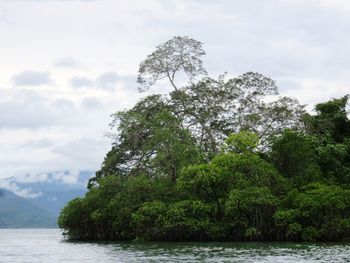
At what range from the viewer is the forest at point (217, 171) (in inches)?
1838

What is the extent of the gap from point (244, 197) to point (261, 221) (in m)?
2.77

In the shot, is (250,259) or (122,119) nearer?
(250,259)

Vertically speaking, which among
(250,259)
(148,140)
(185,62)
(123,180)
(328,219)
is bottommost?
(250,259)

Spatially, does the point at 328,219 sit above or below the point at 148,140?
below

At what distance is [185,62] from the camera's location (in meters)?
59.1

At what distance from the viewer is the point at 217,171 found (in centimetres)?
4809

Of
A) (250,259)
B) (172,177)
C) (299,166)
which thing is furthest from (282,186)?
(250,259)

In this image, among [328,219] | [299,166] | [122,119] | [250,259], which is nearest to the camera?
[250,259]

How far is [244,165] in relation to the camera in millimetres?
49250

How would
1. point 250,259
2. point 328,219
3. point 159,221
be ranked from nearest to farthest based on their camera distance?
point 250,259 < point 328,219 < point 159,221

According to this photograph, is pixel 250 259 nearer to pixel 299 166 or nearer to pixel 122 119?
pixel 299 166

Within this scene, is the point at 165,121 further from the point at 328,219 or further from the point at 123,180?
the point at 328,219

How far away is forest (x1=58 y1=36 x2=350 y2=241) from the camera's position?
1838 inches

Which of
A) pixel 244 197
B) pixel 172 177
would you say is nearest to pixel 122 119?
pixel 172 177
